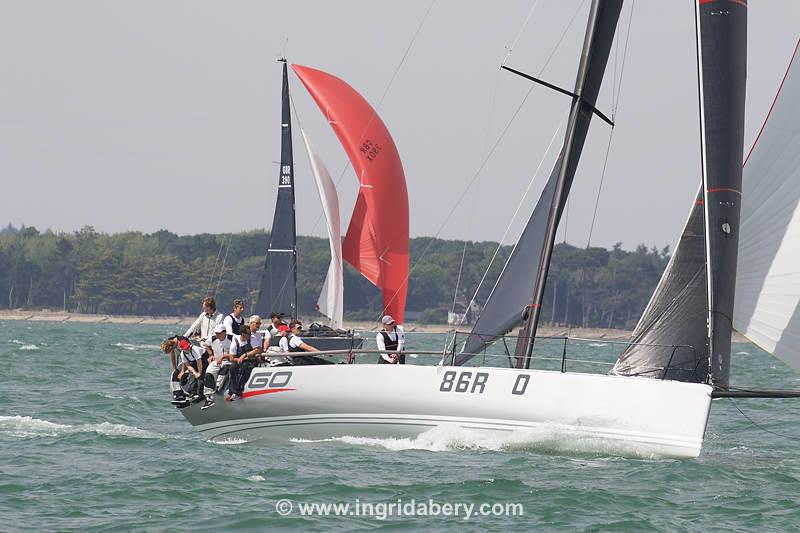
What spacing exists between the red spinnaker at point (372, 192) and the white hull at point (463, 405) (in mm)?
11622

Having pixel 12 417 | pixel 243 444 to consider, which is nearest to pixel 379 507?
pixel 243 444

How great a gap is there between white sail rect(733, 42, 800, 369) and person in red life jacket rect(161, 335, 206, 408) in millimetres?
6301

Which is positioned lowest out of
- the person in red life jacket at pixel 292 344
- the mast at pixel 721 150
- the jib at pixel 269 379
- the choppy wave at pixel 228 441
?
the choppy wave at pixel 228 441

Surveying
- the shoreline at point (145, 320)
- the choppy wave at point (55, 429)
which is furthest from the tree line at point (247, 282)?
the choppy wave at point (55, 429)

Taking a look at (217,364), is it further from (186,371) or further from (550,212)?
(550,212)

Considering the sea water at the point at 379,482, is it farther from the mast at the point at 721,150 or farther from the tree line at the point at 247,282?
the tree line at the point at 247,282

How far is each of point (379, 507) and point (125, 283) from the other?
117474 mm

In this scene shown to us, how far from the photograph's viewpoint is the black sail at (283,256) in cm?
3488

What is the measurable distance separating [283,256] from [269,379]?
2073cm

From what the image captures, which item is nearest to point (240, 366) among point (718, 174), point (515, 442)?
point (515, 442)

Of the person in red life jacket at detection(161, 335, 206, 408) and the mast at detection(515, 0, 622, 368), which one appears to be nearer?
the mast at detection(515, 0, 622, 368)

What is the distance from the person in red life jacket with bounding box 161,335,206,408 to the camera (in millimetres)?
15023
